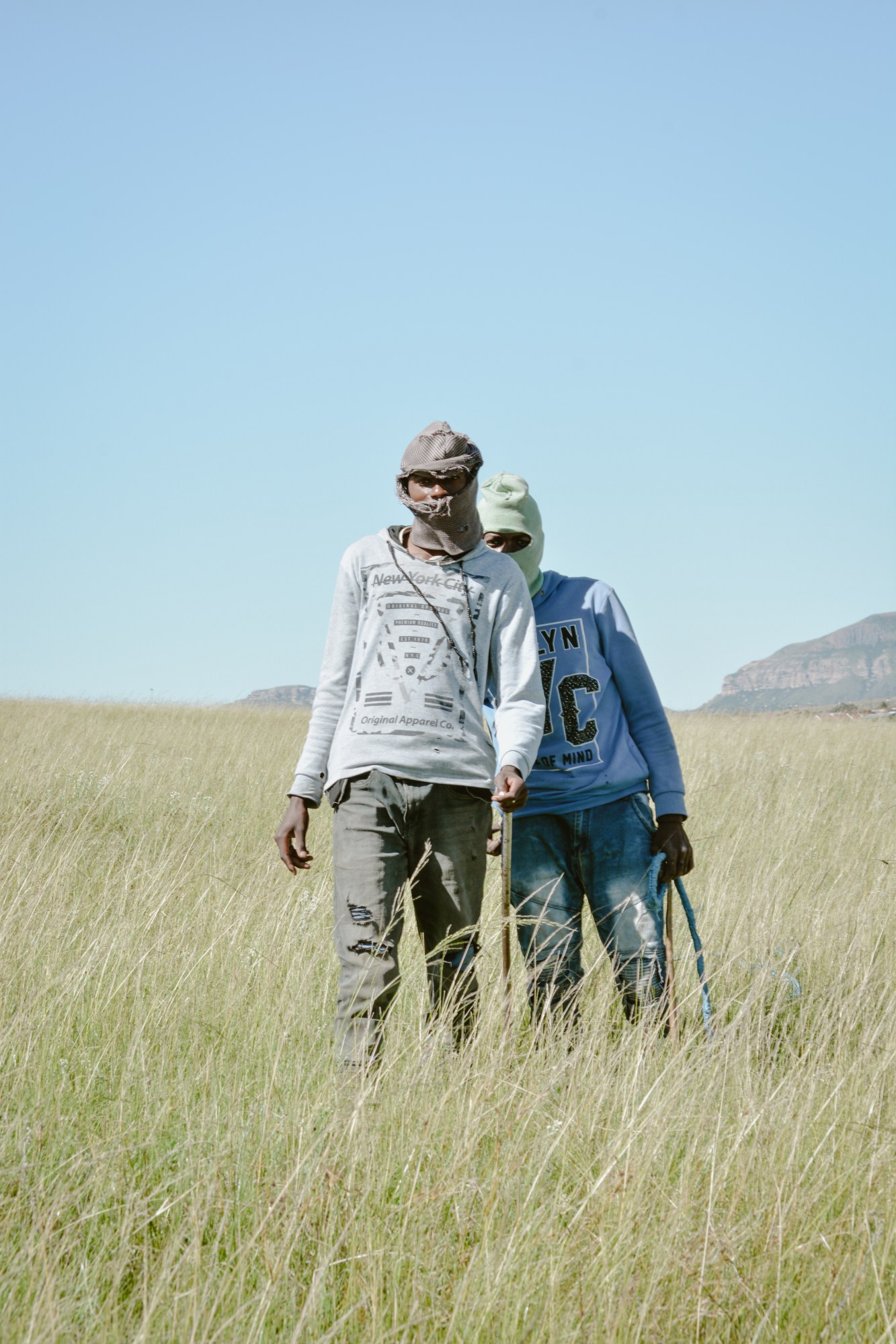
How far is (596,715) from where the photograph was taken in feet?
10.7

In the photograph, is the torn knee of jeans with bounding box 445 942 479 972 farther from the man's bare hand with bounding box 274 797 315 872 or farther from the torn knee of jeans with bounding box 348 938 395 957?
the man's bare hand with bounding box 274 797 315 872

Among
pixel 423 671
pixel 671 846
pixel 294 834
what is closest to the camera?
pixel 423 671

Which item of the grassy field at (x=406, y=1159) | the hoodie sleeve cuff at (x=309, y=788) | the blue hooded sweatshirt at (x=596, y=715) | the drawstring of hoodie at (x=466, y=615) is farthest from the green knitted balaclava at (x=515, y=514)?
the grassy field at (x=406, y=1159)

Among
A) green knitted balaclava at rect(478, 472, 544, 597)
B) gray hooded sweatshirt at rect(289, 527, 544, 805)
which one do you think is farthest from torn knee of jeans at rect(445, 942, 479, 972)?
green knitted balaclava at rect(478, 472, 544, 597)

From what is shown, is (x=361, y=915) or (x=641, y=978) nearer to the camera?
(x=361, y=915)

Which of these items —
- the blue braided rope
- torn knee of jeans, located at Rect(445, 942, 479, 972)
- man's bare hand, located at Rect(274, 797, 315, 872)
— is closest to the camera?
torn knee of jeans, located at Rect(445, 942, 479, 972)

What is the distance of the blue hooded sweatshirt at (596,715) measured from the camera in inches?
126

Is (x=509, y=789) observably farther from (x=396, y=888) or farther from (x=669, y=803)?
(x=669, y=803)

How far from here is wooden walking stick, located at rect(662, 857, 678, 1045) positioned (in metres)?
2.93

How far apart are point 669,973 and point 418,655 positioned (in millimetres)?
1136

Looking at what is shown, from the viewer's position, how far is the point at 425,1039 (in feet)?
8.95

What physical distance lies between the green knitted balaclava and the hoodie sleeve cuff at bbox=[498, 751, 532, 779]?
0.58 m

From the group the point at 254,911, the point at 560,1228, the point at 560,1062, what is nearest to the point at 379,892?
the point at 560,1062

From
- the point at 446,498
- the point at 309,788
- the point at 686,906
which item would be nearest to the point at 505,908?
the point at 309,788
